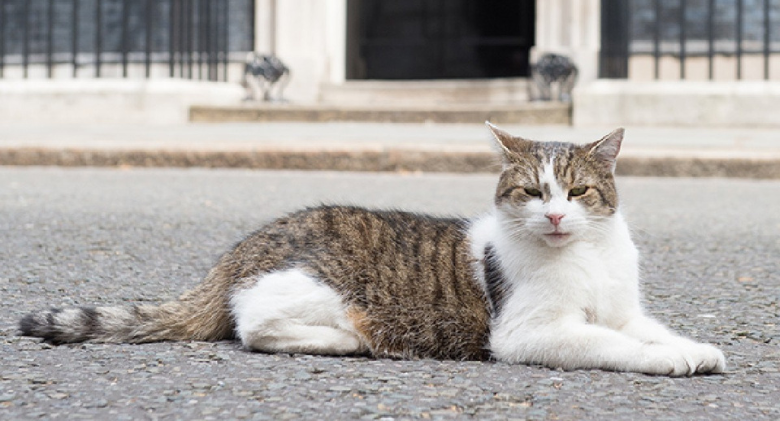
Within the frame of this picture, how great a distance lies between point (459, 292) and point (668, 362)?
599 millimetres

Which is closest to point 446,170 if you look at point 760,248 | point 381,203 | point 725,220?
point 381,203

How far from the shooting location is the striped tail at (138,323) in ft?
9.34

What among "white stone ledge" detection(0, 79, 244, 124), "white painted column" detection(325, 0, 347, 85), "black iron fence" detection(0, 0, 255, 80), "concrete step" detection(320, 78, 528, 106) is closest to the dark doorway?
"white painted column" detection(325, 0, 347, 85)

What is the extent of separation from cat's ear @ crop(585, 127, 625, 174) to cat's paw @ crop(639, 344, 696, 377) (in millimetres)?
551

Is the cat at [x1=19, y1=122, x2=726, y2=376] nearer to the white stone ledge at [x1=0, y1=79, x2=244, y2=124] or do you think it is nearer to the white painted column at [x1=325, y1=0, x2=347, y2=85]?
the white stone ledge at [x1=0, y1=79, x2=244, y2=124]

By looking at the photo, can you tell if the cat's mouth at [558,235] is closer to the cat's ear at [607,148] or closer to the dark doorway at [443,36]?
the cat's ear at [607,148]

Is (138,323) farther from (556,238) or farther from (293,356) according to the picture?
(556,238)

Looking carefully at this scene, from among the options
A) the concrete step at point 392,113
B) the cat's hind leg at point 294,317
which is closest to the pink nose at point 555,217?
the cat's hind leg at point 294,317

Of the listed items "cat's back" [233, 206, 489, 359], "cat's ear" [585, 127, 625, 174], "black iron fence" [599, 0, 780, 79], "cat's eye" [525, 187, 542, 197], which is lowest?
"cat's back" [233, 206, 489, 359]

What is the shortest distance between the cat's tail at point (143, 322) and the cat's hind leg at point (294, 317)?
0.14 meters

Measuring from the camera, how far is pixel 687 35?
40.4 feet

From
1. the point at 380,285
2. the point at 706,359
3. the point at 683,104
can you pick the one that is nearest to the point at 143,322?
the point at 380,285

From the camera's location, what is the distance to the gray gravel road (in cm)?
229

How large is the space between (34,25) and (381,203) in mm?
9946
